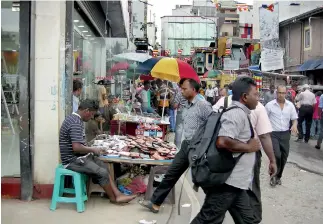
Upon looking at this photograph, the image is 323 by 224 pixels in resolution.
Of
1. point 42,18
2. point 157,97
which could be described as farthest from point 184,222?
point 157,97

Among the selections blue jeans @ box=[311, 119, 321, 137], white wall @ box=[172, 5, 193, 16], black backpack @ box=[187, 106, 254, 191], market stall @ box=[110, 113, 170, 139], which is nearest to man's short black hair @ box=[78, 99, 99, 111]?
black backpack @ box=[187, 106, 254, 191]

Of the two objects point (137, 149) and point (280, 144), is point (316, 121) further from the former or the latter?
point (137, 149)

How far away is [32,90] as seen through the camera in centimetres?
571

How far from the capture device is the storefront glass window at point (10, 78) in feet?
18.6

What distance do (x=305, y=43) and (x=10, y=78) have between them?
2343cm

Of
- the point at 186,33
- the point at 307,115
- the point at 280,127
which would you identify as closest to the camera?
the point at 280,127

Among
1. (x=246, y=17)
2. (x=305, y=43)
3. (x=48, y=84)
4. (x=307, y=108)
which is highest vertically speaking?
(x=246, y=17)

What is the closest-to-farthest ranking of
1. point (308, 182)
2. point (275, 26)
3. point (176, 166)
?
1. point (176, 166)
2. point (308, 182)
3. point (275, 26)

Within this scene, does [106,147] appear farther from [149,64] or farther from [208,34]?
[208,34]

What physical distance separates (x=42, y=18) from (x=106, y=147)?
2126mm

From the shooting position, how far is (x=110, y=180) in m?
5.73

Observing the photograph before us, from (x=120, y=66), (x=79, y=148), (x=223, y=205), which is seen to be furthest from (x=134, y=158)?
(x=120, y=66)

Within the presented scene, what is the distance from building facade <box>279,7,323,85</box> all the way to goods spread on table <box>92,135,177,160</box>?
17.3m

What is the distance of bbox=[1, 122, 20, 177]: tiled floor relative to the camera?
5.80 metres
